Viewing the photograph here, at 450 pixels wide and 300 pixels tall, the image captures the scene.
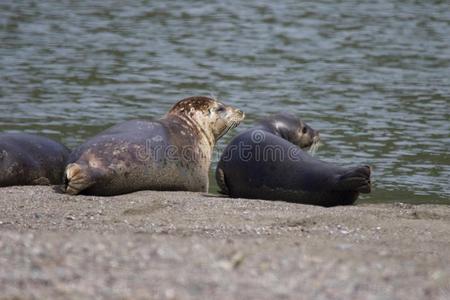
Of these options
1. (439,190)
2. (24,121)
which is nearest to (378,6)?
(24,121)

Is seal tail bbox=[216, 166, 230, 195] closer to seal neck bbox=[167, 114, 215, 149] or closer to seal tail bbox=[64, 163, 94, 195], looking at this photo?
seal neck bbox=[167, 114, 215, 149]

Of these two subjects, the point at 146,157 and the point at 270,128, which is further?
the point at 270,128

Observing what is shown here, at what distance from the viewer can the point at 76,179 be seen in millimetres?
8383

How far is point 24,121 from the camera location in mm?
12102

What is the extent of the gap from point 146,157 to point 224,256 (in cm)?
347

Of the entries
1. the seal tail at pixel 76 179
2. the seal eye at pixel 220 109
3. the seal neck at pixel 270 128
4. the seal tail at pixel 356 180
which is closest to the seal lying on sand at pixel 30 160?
the seal tail at pixel 76 179

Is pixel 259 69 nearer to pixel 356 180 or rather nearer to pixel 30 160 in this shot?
pixel 30 160

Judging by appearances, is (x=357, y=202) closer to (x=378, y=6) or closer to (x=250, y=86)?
(x=250, y=86)

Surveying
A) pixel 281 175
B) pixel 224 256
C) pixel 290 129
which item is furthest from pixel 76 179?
pixel 224 256

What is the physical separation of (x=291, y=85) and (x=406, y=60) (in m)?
2.41

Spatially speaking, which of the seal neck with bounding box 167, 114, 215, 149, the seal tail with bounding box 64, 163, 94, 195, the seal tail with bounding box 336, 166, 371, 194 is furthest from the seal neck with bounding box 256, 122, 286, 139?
the seal tail with bounding box 64, 163, 94, 195

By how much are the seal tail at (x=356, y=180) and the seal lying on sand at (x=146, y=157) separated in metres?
1.32

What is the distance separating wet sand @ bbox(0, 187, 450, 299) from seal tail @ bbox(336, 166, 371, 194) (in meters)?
0.54

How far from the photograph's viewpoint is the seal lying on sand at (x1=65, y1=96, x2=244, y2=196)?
8.46 m
